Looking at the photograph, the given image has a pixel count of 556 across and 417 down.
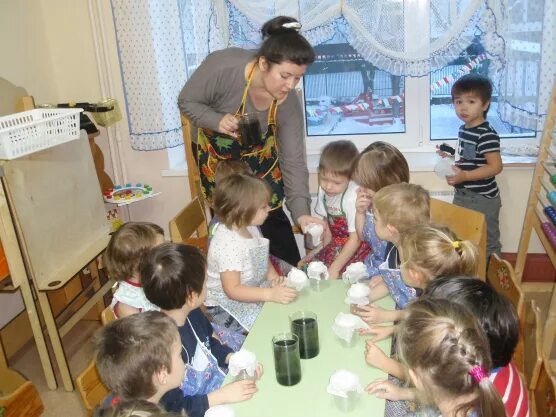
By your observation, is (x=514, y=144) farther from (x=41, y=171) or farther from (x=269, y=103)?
(x=41, y=171)

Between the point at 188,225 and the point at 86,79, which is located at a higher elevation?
the point at 86,79

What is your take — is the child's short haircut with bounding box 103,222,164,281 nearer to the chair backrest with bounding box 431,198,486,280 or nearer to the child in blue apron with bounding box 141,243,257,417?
the child in blue apron with bounding box 141,243,257,417

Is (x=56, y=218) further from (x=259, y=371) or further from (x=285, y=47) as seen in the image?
(x=259, y=371)

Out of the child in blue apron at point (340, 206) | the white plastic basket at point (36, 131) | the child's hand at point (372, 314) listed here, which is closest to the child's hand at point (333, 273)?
the child in blue apron at point (340, 206)

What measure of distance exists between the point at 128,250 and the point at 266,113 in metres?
0.87

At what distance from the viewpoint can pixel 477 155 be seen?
2.83 m

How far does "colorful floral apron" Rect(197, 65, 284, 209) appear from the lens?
8.02ft

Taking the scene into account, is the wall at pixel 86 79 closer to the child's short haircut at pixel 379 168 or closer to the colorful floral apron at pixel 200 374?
the child's short haircut at pixel 379 168

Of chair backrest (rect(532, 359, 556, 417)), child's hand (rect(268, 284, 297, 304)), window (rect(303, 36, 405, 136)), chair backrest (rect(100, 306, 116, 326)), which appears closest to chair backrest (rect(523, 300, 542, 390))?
chair backrest (rect(532, 359, 556, 417))

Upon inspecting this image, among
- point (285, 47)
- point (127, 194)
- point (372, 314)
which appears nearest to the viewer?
point (372, 314)

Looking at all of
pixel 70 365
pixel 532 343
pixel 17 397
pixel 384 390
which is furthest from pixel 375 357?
pixel 70 365

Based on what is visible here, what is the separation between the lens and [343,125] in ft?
11.1

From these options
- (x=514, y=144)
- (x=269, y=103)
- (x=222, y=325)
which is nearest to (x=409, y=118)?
(x=514, y=144)

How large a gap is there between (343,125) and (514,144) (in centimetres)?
97
